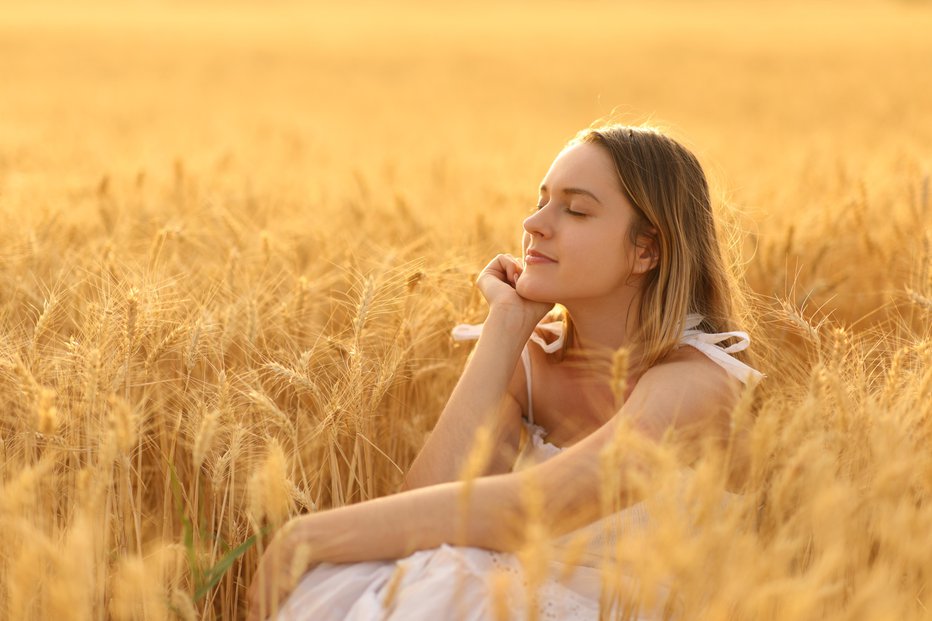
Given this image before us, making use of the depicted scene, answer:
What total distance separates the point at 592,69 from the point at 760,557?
13.2m

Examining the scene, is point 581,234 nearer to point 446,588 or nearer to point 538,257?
point 538,257

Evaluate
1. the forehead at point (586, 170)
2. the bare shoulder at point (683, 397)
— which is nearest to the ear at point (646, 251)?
the forehead at point (586, 170)

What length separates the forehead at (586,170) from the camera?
6.13ft

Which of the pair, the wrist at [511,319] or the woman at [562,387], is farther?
the wrist at [511,319]

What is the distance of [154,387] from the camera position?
6.33 ft

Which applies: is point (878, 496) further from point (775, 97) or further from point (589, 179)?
point (775, 97)

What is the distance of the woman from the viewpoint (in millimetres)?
1494

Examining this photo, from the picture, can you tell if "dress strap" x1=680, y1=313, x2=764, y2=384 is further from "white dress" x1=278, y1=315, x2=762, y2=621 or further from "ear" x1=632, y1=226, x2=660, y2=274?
"white dress" x1=278, y1=315, x2=762, y2=621

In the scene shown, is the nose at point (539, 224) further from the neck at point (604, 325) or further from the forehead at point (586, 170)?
the neck at point (604, 325)

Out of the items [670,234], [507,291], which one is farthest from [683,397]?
[507,291]

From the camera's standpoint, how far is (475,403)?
1876 millimetres

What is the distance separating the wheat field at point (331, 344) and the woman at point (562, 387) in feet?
0.44

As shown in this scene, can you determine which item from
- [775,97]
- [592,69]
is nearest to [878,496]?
[775,97]

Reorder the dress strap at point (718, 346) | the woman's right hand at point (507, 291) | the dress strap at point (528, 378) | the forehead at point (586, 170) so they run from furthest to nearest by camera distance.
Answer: the dress strap at point (528, 378), the woman's right hand at point (507, 291), the forehead at point (586, 170), the dress strap at point (718, 346)
